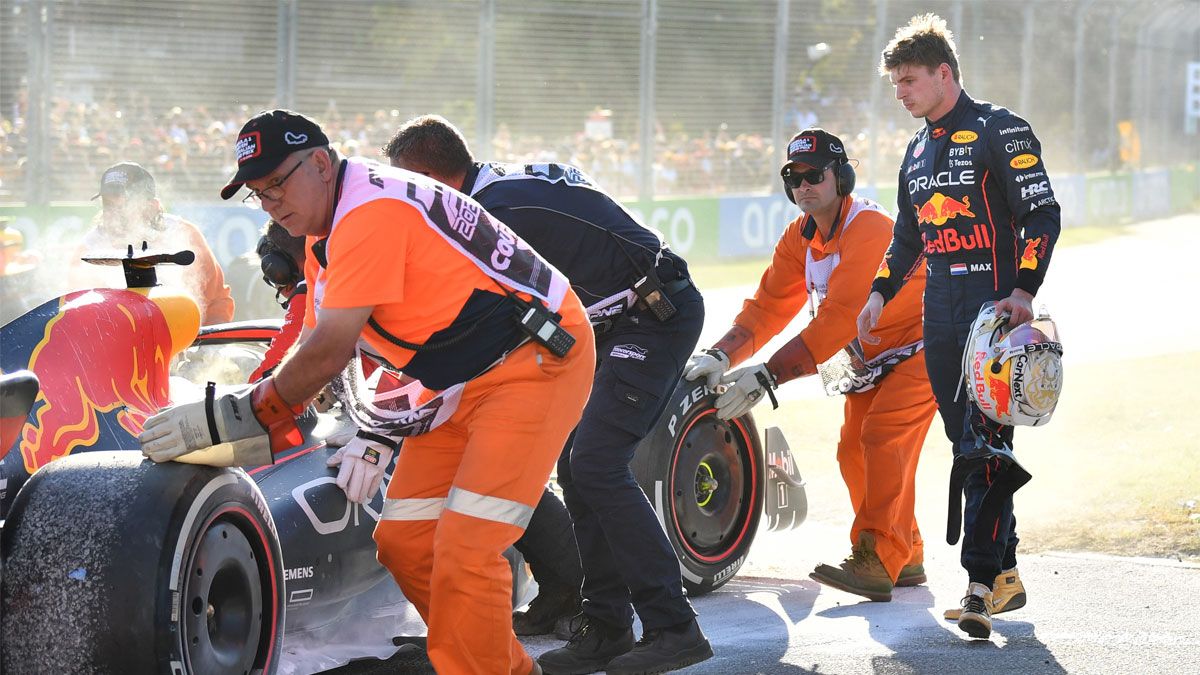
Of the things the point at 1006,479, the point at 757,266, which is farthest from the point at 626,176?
the point at 1006,479

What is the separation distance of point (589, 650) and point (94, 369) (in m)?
1.78

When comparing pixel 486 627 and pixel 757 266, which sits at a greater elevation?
pixel 757 266

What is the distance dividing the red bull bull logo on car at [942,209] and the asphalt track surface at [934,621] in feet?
4.91

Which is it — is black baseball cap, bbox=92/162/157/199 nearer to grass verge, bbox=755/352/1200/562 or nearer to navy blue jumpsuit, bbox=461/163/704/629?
navy blue jumpsuit, bbox=461/163/704/629

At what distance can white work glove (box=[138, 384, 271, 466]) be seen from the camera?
11.4ft

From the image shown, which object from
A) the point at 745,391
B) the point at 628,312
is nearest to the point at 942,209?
the point at 745,391

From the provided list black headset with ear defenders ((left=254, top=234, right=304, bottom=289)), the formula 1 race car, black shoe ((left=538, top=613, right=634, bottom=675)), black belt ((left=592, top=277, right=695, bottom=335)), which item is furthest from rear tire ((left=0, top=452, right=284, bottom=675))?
black headset with ear defenders ((left=254, top=234, right=304, bottom=289))

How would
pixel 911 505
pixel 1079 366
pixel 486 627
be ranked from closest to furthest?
pixel 486 627 < pixel 911 505 < pixel 1079 366

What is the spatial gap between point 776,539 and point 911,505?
1.42 metres

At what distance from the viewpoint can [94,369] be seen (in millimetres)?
4203

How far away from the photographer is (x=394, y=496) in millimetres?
4176

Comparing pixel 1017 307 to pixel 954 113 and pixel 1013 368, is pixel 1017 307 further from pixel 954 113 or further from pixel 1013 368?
pixel 954 113

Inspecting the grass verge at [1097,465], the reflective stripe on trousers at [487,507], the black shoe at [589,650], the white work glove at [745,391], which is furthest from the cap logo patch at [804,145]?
the reflective stripe on trousers at [487,507]

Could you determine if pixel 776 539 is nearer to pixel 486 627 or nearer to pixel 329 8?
pixel 486 627
